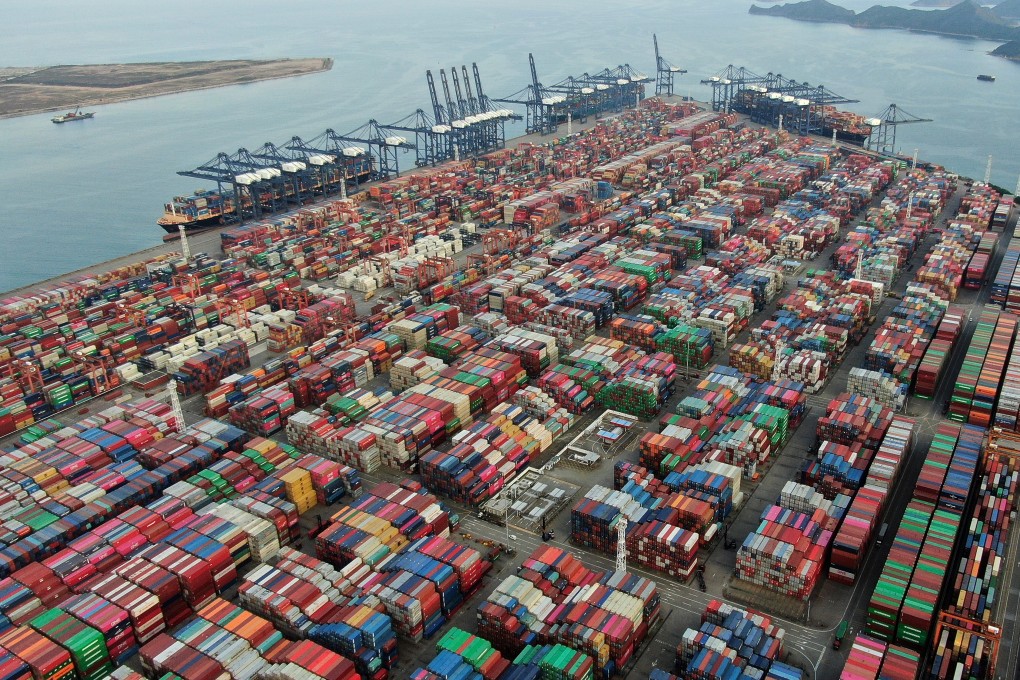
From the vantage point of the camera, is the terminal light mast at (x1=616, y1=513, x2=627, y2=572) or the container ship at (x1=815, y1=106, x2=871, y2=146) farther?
the container ship at (x1=815, y1=106, x2=871, y2=146)

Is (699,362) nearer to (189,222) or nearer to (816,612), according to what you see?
(816,612)

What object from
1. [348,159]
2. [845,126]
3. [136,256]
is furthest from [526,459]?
[845,126]

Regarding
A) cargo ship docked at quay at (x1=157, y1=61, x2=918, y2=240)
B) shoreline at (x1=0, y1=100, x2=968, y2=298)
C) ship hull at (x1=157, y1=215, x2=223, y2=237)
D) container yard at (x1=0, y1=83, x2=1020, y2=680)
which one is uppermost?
cargo ship docked at quay at (x1=157, y1=61, x2=918, y2=240)

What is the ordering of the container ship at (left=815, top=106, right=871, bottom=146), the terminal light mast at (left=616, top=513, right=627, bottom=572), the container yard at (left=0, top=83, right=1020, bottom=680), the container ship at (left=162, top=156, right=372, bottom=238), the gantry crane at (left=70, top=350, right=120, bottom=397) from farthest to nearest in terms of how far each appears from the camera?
the container ship at (left=815, top=106, right=871, bottom=146) < the container ship at (left=162, top=156, right=372, bottom=238) < the gantry crane at (left=70, top=350, right=120, bottom=397) < the terminal light mast at (left=616, top=513, right=627, bottom=572) < the container yard at (left=0, top=83, right=1020, bottom=680)

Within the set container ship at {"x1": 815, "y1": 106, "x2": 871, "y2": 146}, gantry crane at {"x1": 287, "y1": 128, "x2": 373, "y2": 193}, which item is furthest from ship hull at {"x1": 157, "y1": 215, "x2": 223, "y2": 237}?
container ship at {"x1": 815, "y1": 106, "x2": 871, "y2": 146}

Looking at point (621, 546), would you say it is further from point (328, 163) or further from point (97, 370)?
point (328, 163)

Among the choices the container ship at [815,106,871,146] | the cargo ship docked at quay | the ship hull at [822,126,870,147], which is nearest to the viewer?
the cargo ship docked at quay

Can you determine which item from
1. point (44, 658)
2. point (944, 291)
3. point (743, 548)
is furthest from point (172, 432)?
point (944, 291)

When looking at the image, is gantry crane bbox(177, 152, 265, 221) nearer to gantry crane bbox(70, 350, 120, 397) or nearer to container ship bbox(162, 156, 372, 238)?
container ship bbox(162, 156, 372, 238)

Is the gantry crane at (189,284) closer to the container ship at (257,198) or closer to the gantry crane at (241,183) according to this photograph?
the container ship at (257,198)
